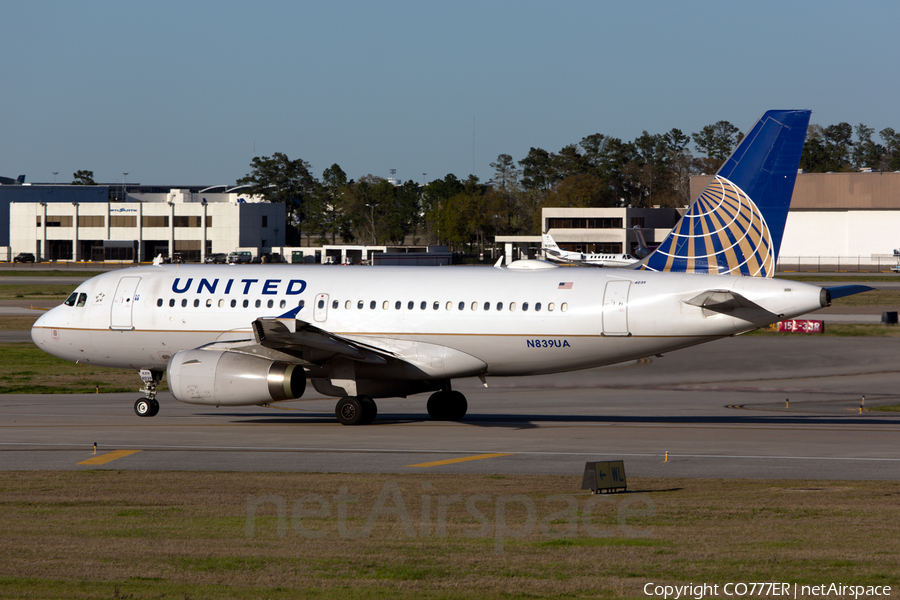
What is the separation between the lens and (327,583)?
34.4 ft

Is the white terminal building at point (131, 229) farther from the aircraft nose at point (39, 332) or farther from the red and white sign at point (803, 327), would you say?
the aircraft nose at point (39, 332)

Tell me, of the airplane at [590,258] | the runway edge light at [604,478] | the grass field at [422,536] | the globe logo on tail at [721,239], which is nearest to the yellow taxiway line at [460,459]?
the grass field at [422,536]

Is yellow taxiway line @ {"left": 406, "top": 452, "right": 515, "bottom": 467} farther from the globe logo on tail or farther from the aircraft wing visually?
the globe logo on tail

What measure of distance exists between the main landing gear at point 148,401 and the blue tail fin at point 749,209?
539 inches

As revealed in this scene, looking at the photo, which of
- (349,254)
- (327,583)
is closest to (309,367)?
(327,583)

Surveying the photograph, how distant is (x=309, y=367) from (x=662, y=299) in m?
8.85

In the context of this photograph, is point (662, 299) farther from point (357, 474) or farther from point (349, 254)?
point (349, 254)

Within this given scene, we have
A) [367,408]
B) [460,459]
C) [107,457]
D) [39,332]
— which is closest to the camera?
[460,459]

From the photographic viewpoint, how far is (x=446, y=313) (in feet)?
82.6

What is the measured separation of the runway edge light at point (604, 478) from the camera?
634 inches

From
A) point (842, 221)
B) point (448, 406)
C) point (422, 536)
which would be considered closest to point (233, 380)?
point (448, 406)

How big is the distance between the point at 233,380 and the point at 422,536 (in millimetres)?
12160

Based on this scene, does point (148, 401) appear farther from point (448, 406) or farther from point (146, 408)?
point (448, 406)

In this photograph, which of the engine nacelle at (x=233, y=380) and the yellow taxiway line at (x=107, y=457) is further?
the engine nacelle at (x=233, y=380)
